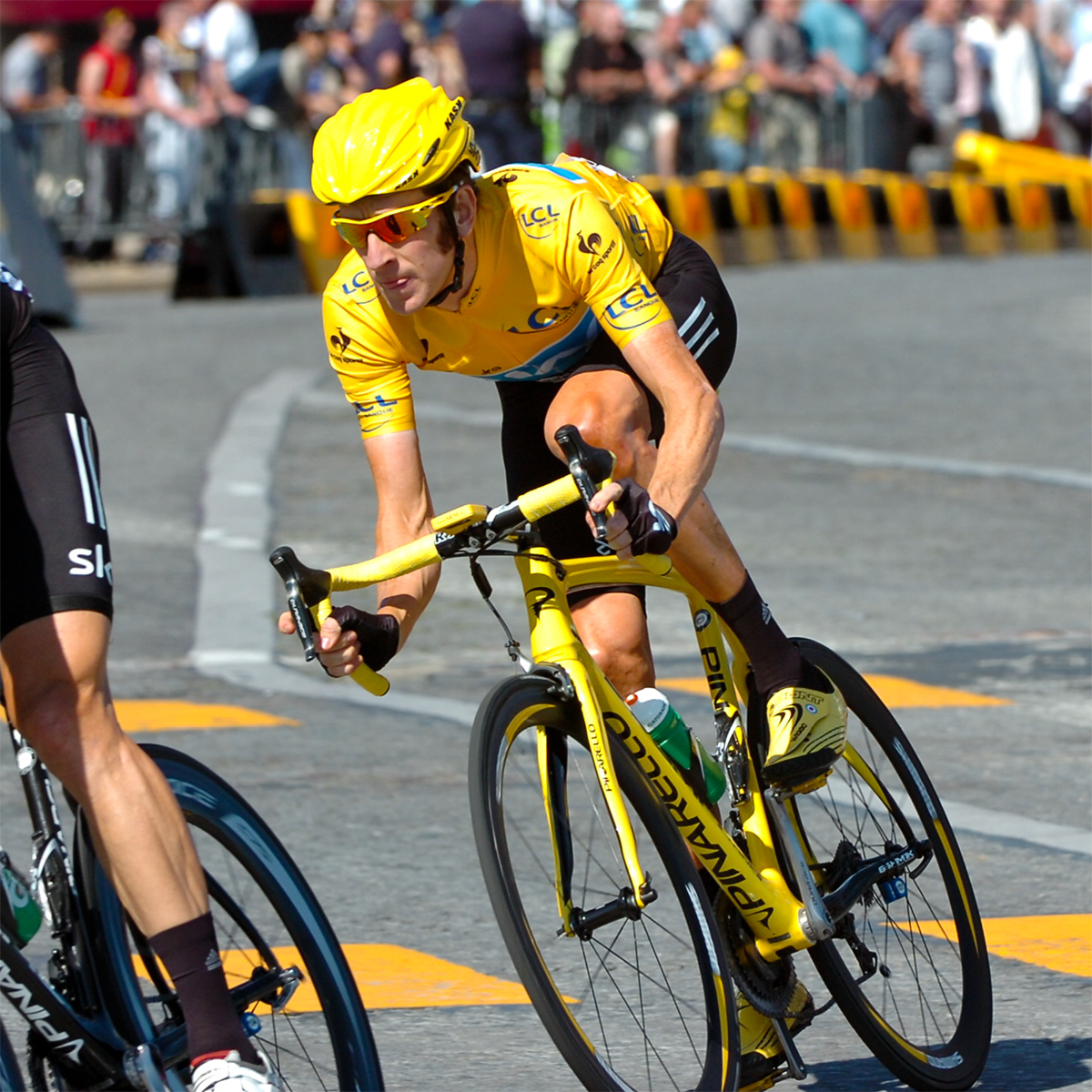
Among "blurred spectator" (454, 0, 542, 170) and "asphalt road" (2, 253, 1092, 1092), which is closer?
"asphalt road" (2, 253, 1092, 1092)

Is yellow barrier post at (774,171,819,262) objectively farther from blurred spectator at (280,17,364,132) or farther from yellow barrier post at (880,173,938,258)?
blurred spectator at (280,17,364,132)

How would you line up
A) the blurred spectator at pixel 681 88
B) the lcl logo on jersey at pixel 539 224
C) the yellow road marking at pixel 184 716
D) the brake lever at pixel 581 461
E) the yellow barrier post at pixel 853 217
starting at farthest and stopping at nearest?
the yellow barrier post at pixel 853 217 → the blurred spectator at pixel 681 88 → the yellow road marking at pixel 184 716 → the lcl logo on jersey at pixel 539 224 → the brake lever at pixel 581 461

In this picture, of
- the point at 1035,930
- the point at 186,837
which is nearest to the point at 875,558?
the point at 1035,930

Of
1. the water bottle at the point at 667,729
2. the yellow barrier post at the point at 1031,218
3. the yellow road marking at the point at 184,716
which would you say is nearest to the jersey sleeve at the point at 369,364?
the water bottle at the point at 667,729

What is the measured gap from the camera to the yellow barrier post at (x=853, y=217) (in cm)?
2405

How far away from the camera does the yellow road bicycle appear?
3764 millimetres

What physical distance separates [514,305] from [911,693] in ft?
12.8

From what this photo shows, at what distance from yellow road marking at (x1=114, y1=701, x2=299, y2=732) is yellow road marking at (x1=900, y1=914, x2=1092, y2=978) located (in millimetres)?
2830

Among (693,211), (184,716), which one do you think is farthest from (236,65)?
(184,716)

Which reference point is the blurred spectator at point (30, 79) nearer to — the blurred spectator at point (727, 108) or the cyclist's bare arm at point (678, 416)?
the blurred spectator at point (727, 108)

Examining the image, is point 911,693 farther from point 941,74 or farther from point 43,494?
point 941,74

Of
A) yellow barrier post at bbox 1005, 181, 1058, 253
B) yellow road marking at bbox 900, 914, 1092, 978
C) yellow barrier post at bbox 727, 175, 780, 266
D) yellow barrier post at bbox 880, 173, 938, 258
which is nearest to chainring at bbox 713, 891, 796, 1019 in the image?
yellow road marking at bbox 900, 914, 1092, 978

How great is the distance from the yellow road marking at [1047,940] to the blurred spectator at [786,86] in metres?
19.9

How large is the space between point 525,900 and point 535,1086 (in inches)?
19.6
